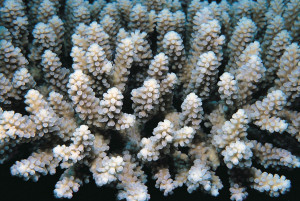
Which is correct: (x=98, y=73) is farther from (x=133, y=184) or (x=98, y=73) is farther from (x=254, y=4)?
(x=254, y=4)

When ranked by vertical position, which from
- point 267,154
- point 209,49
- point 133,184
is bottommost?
point 133,184

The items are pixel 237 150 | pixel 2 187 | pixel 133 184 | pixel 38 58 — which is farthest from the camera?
pixel 38 58

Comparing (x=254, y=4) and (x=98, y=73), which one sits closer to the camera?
(x=98, y=73)

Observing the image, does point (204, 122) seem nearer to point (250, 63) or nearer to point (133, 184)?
point (250, 63)

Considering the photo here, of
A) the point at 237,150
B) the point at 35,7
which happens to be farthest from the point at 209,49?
the point at 35,7

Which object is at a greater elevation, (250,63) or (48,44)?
(250,63)

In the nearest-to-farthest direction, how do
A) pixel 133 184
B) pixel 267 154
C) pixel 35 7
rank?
pixel 133 184
pixel 267 154
pixel 35 7
